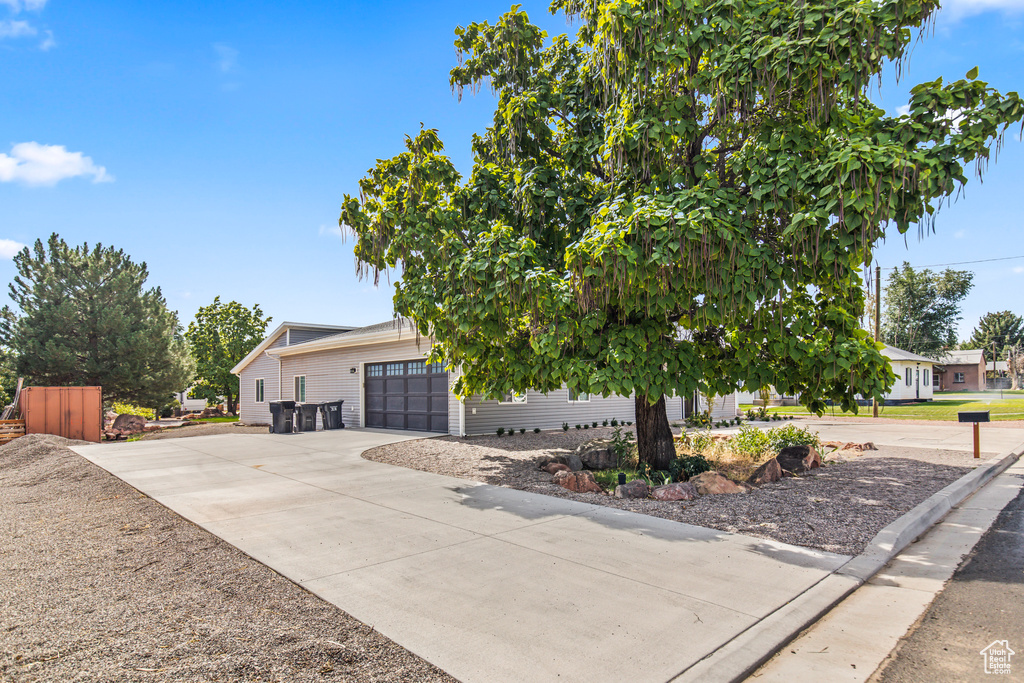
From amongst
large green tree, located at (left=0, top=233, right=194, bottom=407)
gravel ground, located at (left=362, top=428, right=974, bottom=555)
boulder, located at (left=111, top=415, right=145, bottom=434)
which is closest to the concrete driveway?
gravel ground, located at (left=362, top=428, right=974, bottom=555)

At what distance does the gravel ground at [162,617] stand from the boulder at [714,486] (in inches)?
195

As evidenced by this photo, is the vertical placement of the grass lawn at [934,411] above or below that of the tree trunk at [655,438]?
below

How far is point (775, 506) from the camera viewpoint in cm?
633

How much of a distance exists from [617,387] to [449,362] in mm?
3271

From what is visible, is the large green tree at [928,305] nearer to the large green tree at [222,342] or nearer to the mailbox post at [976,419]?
the mailbox post at [976,419]

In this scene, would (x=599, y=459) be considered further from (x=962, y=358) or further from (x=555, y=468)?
(x=962, y=358)

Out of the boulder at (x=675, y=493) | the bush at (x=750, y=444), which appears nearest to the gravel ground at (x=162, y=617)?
the boulder at (x=675, y=493)

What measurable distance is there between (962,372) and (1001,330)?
21195mm

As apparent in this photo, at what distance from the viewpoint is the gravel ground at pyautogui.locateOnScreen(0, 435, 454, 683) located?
9.66 feet

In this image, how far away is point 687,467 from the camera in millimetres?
8305

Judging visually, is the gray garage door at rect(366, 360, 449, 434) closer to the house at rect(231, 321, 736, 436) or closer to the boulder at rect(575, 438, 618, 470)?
the house at rect(231, 321, 736, 436)

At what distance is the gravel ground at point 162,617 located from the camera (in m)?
2.95

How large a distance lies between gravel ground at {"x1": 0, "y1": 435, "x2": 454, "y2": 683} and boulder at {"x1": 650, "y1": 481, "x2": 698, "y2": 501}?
14.3 ft

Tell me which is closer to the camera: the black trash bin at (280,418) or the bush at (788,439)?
the bush at (788,439)
